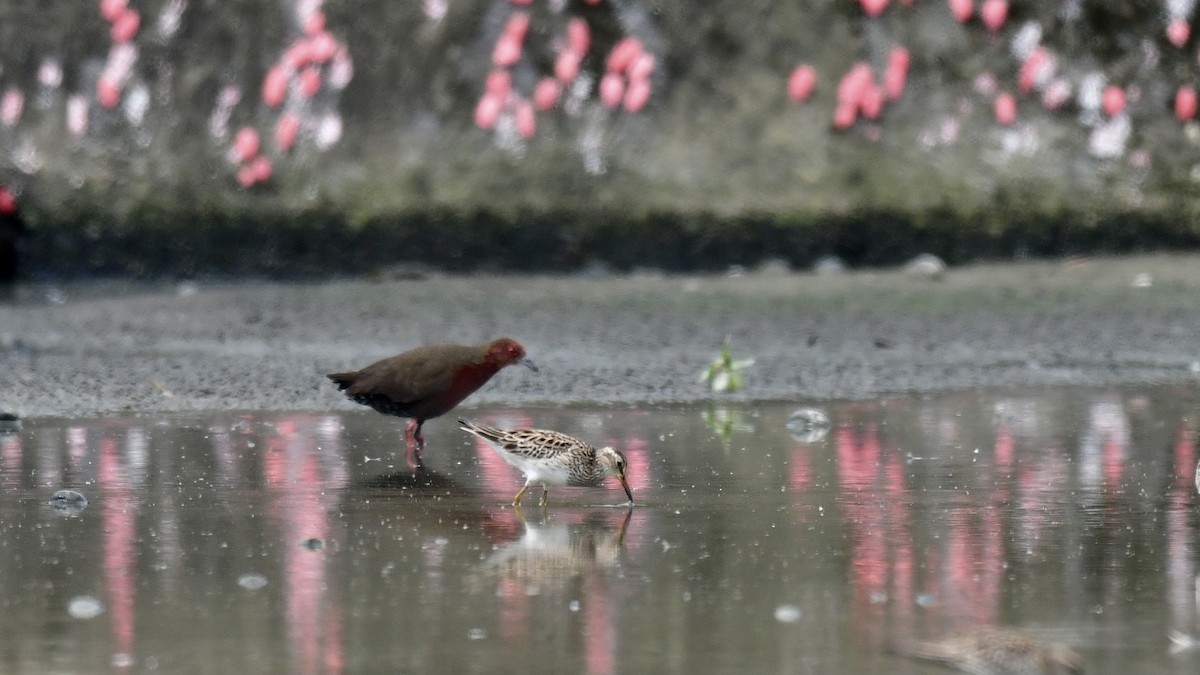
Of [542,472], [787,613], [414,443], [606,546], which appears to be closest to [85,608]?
[606,546]

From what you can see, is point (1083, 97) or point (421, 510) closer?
point (421, 510)

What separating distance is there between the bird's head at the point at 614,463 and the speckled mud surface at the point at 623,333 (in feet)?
9.73

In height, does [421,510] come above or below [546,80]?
below

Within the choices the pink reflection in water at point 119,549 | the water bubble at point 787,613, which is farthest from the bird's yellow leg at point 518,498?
the water bubble at point 787,613

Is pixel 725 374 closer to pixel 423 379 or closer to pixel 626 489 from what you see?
pixel 423 379

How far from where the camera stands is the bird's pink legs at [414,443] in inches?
336

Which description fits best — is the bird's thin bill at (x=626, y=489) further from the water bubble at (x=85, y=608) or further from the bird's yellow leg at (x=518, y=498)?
the water bubble at (x=85, y=608)

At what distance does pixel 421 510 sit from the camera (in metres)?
7.22

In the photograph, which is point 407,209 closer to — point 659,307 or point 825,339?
point 659,307

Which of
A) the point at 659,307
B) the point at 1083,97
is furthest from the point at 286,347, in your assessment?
the point at 1083,97

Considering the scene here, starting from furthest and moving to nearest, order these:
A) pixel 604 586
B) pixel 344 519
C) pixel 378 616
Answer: pixel 344 519, pixel 604 586, pixel 378 616

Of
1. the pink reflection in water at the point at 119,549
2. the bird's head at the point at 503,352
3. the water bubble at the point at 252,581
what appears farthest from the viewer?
the bird's head at the point at 503,352

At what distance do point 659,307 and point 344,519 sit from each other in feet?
22.2

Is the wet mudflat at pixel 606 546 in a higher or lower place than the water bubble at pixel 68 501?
lower
